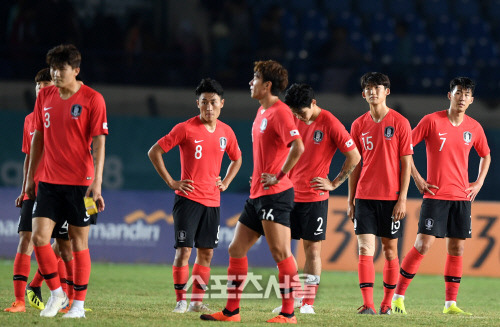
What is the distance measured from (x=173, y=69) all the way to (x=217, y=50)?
4.31ft

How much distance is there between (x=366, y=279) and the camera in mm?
8406

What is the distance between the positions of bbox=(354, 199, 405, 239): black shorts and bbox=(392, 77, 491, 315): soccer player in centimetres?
54

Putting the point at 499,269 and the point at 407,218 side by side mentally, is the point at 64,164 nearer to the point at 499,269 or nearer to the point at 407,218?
the point at 407,218

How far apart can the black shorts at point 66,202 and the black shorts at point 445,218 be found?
3.69m

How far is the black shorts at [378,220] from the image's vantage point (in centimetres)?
848

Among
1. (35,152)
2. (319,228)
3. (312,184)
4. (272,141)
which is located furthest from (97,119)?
(319,228)

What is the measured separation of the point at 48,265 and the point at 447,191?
4.23m

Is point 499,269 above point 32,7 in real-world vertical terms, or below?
below

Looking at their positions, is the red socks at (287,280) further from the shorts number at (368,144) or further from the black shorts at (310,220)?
the shorts number at (368,144)

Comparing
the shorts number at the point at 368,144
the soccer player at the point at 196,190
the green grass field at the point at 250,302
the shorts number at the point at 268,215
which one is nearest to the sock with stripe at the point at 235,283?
the green grass field at the point at 250,302

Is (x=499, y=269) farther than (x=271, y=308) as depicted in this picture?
Yes

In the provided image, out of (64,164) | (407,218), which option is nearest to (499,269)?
(407,218)

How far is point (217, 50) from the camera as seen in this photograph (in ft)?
60.7

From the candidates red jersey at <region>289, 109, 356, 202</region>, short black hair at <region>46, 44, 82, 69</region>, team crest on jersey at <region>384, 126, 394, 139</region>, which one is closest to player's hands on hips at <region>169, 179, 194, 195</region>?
red jersey at <region>289, 109, 356, 202</region>
